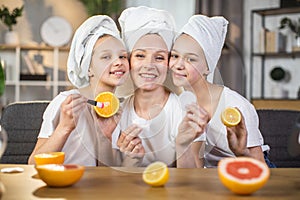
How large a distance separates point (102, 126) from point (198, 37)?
0.33 m

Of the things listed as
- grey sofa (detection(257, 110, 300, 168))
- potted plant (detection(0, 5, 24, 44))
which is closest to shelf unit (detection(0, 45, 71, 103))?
potted plant (detection(0, 5, 24, 44))

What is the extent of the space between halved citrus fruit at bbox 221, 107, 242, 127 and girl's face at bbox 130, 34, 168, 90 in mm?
216

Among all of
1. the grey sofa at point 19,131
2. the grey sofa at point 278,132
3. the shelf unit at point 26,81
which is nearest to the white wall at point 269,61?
the shelf unit at point 26,81

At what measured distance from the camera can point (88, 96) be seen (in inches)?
47.6

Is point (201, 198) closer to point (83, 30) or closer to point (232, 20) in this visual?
point (83, 30)

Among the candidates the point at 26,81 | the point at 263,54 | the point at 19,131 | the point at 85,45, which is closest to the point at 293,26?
the point at 263,54

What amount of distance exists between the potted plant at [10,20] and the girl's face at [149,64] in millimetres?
4233

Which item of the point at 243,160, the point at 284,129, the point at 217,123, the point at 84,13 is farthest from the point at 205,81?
the point at 84,13

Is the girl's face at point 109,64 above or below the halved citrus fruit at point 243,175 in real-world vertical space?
above

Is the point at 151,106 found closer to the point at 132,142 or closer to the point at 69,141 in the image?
the point at 132,142

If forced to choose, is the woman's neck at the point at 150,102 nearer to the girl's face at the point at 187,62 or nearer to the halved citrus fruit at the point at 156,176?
the girl's face at the point at 187,62

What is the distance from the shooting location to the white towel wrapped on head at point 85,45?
4.33 feet

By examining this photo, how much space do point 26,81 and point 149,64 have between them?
4.27 metres

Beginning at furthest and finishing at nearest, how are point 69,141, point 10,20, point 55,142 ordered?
point 10,20 → point 69,141 → point 55,142
